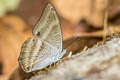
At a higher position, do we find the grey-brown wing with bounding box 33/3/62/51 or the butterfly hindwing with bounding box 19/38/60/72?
the grey-brown wing with bounding box 33/3/62/51

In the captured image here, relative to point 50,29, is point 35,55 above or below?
below

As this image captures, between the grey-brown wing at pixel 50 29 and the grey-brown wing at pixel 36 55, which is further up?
the grey-brown wing at pixel 50 29

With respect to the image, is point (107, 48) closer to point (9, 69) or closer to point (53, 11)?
point (53, 11)

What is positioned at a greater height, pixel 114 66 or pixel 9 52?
pixel 114 66

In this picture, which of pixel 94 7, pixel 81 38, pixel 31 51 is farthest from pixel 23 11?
pixel 31 51

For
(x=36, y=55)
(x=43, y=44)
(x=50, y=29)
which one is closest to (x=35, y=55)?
(x=36, y=55)

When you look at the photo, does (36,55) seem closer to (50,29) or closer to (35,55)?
(35,55)
